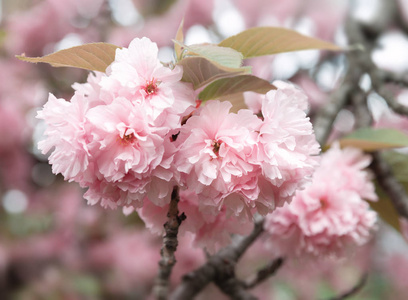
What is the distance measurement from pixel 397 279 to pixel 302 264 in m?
2.15

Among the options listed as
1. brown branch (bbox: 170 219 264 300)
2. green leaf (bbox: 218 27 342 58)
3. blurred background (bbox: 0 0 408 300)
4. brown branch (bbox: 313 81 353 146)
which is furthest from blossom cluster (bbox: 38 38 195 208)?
blurred background (bbox: 0 0 408 300)

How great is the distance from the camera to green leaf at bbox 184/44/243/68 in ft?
1.21

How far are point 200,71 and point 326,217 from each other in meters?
0.36

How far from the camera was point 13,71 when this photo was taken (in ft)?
6.08

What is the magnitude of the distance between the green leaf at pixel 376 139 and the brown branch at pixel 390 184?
98 millimetres

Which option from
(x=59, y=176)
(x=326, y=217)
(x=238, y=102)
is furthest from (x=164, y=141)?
(x=59, y=176)

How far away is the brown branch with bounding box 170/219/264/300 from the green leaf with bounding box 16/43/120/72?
38 cm

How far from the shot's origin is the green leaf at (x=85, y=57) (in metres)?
0.41

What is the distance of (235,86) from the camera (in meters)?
0.45

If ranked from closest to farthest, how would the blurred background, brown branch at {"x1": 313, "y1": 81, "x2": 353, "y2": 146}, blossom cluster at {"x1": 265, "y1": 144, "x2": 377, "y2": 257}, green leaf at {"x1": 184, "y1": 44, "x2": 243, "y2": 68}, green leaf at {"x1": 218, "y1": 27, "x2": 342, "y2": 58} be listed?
1. green leaf at {"x1": 184, "y1": 44, "x2": 243, "y2": 68}
2. green leaf at {"x1": 218, "y1": 27, "x2": 342, "y2": 58}
3. blossom cluster at {"x1": 265, "y1": 144, "x2": 377, "y2": 257}
4. brown branch at {"x1": 313, "y1": 81, "x2": 353, "y2": 146}
5. the blurred background

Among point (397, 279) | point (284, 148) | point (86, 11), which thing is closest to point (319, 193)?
point (284, 148)

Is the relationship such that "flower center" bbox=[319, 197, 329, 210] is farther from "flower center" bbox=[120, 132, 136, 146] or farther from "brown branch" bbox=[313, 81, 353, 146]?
"flower center" bbox=[120, 132, 136, 146]

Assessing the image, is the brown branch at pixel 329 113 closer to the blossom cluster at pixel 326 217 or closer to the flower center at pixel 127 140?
the blossom cluster at pixel 326 217

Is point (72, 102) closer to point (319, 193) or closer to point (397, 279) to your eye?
point (319, 193)
